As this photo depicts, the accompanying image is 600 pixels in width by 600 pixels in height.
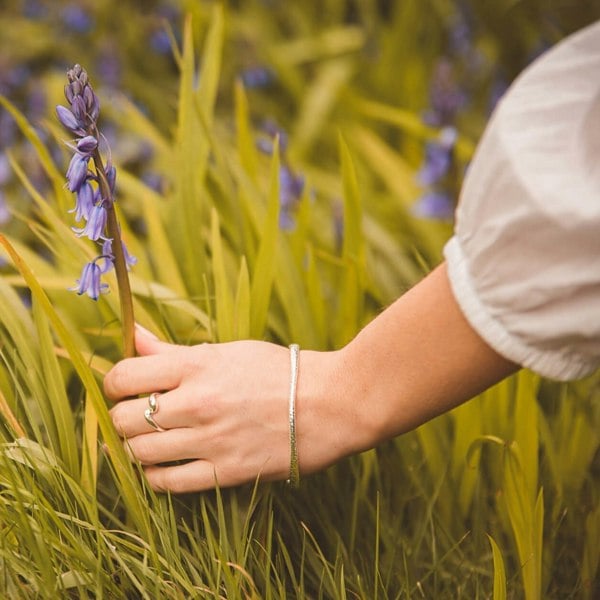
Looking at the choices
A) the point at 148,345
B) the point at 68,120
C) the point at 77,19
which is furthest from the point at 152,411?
the point at 77,19

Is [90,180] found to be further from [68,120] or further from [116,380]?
[116,380]

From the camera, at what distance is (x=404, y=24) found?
10.4 feet

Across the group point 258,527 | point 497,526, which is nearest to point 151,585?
point 258,527

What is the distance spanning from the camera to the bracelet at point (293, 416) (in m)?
1.02

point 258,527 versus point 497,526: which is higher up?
point 258,527

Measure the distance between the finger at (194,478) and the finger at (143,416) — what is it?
0.06 meters

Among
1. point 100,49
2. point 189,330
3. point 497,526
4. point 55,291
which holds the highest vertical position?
point 100,49

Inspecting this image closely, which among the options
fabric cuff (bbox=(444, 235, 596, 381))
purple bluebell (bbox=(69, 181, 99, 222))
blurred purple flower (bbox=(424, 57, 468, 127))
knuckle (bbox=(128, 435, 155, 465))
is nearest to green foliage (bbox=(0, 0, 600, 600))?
knuckle (bbox=(128, 435, 155, 465))

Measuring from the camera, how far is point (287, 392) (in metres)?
1.03

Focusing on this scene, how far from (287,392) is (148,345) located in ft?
0.77

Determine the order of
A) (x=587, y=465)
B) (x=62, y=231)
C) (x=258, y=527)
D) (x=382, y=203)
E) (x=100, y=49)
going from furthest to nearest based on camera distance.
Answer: (x=100, y=49) < (x=382, y=203) < (x=587, y=465) < (x=62, y=231) < (x=258, y=527)

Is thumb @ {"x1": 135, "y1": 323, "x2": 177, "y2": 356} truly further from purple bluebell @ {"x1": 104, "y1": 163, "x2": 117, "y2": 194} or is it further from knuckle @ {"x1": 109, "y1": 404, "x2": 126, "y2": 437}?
purple bluebell @ {"x1": 104, "y1": 163, "x2": 117, "y2": 194}

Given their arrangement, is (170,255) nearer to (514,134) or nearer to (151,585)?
(151,585)

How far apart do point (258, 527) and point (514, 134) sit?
25.6 inches
